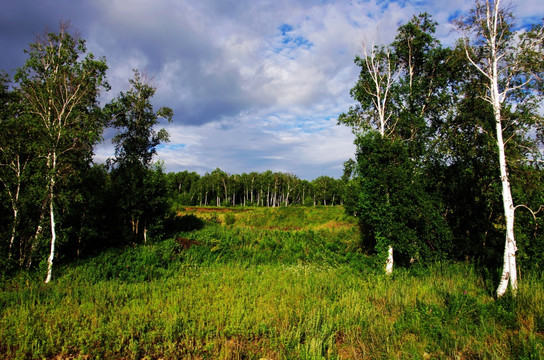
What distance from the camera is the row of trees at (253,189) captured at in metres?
89.4

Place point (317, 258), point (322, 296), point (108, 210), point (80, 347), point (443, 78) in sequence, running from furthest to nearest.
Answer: point (108, 210)
point (317, 258)
point (443, 78)
point (322, 296)
point (80, 347)

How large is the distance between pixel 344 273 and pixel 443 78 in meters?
12.2

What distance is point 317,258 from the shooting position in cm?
1630

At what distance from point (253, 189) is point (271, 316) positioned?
90974 mm

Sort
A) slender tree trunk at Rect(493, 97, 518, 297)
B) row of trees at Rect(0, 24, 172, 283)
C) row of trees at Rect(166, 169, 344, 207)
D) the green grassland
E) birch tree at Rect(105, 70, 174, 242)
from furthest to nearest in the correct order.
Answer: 1. row of trees at Rect(166, 169, 344, 207)
2. birch tree at Rect(105, 70, 174, 242)
3. row of trees at Rect(0, 24, 172, 283)
4. slender tree trunk at Rect(493, 97, 518, 297)
5. the green grassland

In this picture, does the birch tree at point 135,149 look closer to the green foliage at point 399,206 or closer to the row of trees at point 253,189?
the green foliage at point 399,206

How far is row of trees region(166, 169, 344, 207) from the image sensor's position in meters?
89.4

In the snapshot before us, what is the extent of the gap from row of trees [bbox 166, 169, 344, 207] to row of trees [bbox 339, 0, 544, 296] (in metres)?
71.5

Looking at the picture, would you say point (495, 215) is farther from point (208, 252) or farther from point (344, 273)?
point (208, 252)

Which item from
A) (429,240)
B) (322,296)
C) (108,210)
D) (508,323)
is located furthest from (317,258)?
(108,210)

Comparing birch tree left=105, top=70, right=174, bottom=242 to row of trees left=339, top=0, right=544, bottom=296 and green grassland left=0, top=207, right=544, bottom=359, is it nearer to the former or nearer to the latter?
green grassland left=0, top=207, right=544, bottom=359

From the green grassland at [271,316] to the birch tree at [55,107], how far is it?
3.80 metres

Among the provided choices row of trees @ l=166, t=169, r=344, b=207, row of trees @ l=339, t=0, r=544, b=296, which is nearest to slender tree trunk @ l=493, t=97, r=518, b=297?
row of trees @ l=339, t=0, r=544, b=296

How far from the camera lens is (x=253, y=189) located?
320 ft
